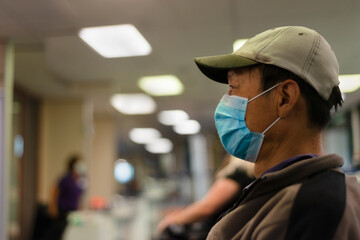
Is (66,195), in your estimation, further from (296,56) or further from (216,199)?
(296,56)

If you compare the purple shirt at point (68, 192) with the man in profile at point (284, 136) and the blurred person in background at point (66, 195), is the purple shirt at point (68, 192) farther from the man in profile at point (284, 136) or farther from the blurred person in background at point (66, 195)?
the man in profile at point (284, 136)

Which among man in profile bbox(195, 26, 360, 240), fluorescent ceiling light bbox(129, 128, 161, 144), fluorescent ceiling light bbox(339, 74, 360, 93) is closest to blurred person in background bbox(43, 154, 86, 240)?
fluorescent ceiling light bbox(339, 74, 360, 93)

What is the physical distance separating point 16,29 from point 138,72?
4.91 feet

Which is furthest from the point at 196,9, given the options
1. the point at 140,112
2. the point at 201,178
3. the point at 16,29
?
the point at 201,178

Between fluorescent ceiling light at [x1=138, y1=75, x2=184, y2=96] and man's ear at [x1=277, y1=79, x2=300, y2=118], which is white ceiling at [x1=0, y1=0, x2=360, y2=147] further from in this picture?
man's ear at [x1=277, y1=79, x2=300, y2=118]

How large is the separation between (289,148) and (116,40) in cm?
271

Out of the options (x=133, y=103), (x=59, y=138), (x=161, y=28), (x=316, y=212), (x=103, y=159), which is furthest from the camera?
(x=103, y=159)

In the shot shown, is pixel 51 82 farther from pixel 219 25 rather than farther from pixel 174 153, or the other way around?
pixel 174 153

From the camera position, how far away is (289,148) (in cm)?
90

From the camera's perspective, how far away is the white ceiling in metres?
1.61

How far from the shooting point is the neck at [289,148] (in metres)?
0.89

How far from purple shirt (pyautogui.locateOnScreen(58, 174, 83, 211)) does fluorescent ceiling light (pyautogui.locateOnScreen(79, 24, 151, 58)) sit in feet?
6.93

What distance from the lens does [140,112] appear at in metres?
7.89

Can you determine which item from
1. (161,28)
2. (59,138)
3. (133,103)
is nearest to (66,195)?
(59,138)
